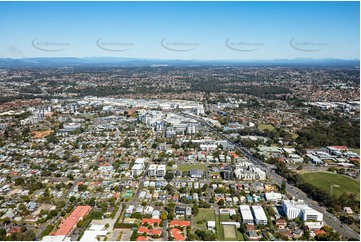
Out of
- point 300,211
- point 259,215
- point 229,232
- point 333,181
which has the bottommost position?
point 229,232

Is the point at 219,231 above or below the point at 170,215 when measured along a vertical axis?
below

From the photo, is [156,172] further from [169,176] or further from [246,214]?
[246,214]

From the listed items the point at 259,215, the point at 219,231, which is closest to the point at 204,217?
the point at 219,231

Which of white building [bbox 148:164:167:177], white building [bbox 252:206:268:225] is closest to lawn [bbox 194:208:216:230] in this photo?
white building [bbox 252:206:268:225]

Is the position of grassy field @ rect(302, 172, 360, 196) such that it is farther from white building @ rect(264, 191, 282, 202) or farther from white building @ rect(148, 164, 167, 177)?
white building @ rect(148, 164, 167, 177)

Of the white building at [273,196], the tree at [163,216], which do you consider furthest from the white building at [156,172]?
the white building at [273,196]

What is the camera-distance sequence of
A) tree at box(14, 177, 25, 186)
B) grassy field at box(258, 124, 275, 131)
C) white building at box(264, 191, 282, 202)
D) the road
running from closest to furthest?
the road < white building at box(264, 191, 282, 202) < tree at box(14, 177, 25, 186) < grassy field at box(258, 124, 275, 131)

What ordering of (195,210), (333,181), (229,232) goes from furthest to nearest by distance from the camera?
(333,181) → (195,210) → (229,232)

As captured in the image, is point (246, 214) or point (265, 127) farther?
point (265, 127)
